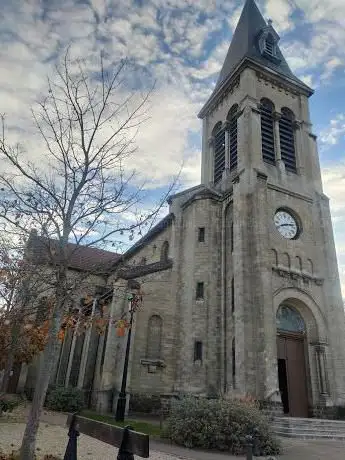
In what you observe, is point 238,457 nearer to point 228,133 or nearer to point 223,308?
point 223,308

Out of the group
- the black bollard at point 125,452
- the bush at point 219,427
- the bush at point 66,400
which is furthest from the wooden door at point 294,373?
the black bollard at point 125,452

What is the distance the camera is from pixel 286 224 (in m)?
20.3

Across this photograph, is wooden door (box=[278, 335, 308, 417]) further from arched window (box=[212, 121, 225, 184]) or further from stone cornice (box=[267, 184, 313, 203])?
arched window (box=[212, 121, 225, 184])

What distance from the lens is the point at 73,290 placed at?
6.89 metres

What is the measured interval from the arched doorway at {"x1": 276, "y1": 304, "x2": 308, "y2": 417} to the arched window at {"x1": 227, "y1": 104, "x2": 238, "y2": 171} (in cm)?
931

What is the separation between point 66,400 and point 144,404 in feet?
13.8

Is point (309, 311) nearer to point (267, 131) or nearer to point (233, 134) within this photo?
point (267, 131)

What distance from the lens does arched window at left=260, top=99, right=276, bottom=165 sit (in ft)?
73.1

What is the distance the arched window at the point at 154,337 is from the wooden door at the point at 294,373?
227 inches

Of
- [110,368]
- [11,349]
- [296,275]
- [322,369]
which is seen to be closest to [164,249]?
[296,275]

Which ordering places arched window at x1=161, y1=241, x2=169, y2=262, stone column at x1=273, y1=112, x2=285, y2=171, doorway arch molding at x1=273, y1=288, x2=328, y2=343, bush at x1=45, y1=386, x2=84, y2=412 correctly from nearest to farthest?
1. bush at x1=45, y1=386, x2=84, y2=412
2. doorway arch molding at x1=273, y1=288, x2=328, y2=343
3. stone column at x1=273, y1=112, x2=285, y2=171
4. arched window at x1=161, y1=241, x2=169, y2=262

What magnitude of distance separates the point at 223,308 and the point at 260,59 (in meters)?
17.0

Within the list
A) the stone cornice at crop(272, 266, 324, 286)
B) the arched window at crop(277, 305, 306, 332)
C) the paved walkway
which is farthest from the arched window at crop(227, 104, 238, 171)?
the paved walkway

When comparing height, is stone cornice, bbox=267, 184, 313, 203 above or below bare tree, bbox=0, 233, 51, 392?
above
